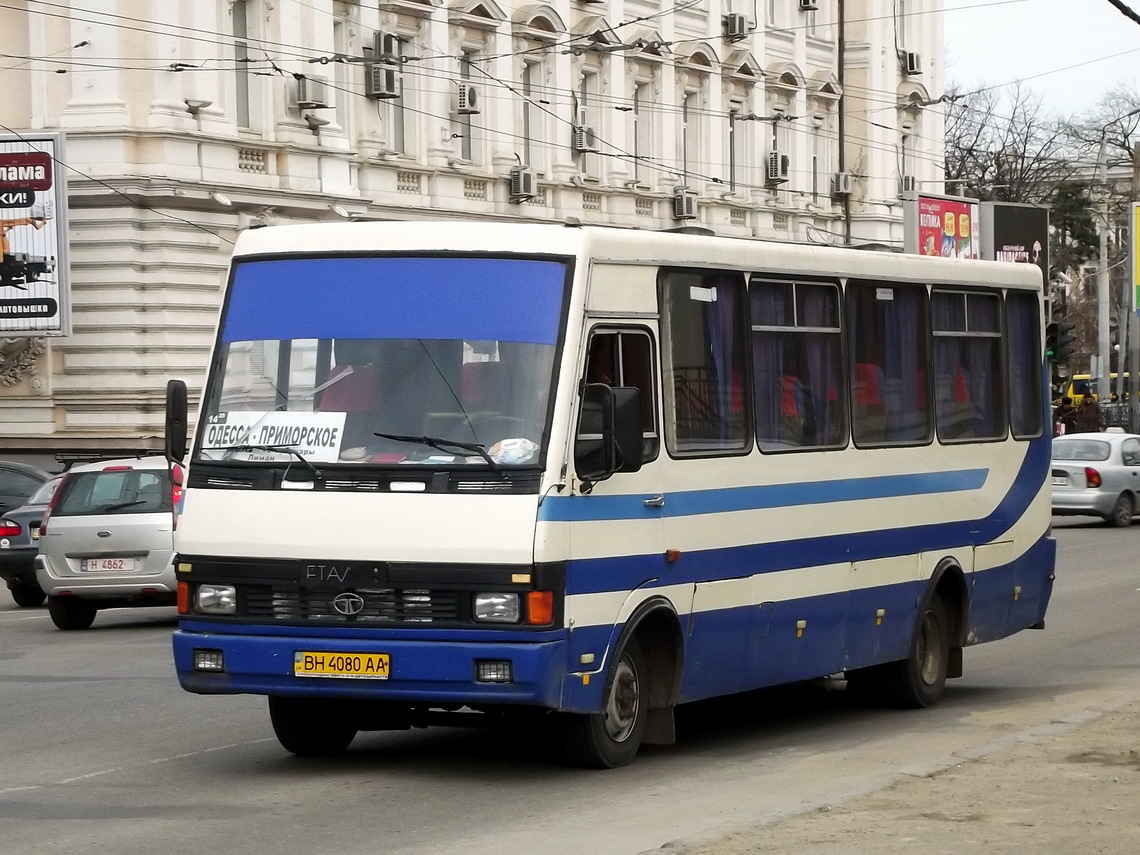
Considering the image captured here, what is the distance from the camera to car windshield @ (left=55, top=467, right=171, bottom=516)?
21.1 metres

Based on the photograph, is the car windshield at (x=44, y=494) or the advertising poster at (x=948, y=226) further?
the advertising poster at (x=948, y=226)

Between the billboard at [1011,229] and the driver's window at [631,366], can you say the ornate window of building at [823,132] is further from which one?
the driver's window at [631,366]

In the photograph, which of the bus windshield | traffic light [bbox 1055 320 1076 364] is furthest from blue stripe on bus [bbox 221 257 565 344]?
traffic light [bbox 1055 320 1076 364]

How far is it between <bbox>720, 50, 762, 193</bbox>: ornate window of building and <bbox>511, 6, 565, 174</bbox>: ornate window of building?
7.48 metres

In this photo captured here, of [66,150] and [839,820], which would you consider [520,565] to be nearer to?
[839,820]

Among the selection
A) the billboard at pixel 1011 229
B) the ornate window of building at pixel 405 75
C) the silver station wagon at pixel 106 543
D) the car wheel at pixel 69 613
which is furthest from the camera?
the billboard at pixel 1011 229

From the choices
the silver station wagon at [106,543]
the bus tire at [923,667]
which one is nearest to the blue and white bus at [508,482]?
the bus tire at [923,667]

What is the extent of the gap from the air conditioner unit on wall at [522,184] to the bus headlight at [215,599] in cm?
3368

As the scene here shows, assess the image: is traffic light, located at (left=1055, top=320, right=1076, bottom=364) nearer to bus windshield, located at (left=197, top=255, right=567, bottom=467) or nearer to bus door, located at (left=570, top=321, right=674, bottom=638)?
bus door, located at (left=570, top=321, right=674, bottom=638)

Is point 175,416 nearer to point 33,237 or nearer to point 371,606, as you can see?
point 371,606

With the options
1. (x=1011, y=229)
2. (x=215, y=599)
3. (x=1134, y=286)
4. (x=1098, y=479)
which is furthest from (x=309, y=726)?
(x=1011, y=229)

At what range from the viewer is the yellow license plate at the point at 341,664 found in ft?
32.8

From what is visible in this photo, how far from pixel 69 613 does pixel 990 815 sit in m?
13.7

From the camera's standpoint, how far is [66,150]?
3694 cm
